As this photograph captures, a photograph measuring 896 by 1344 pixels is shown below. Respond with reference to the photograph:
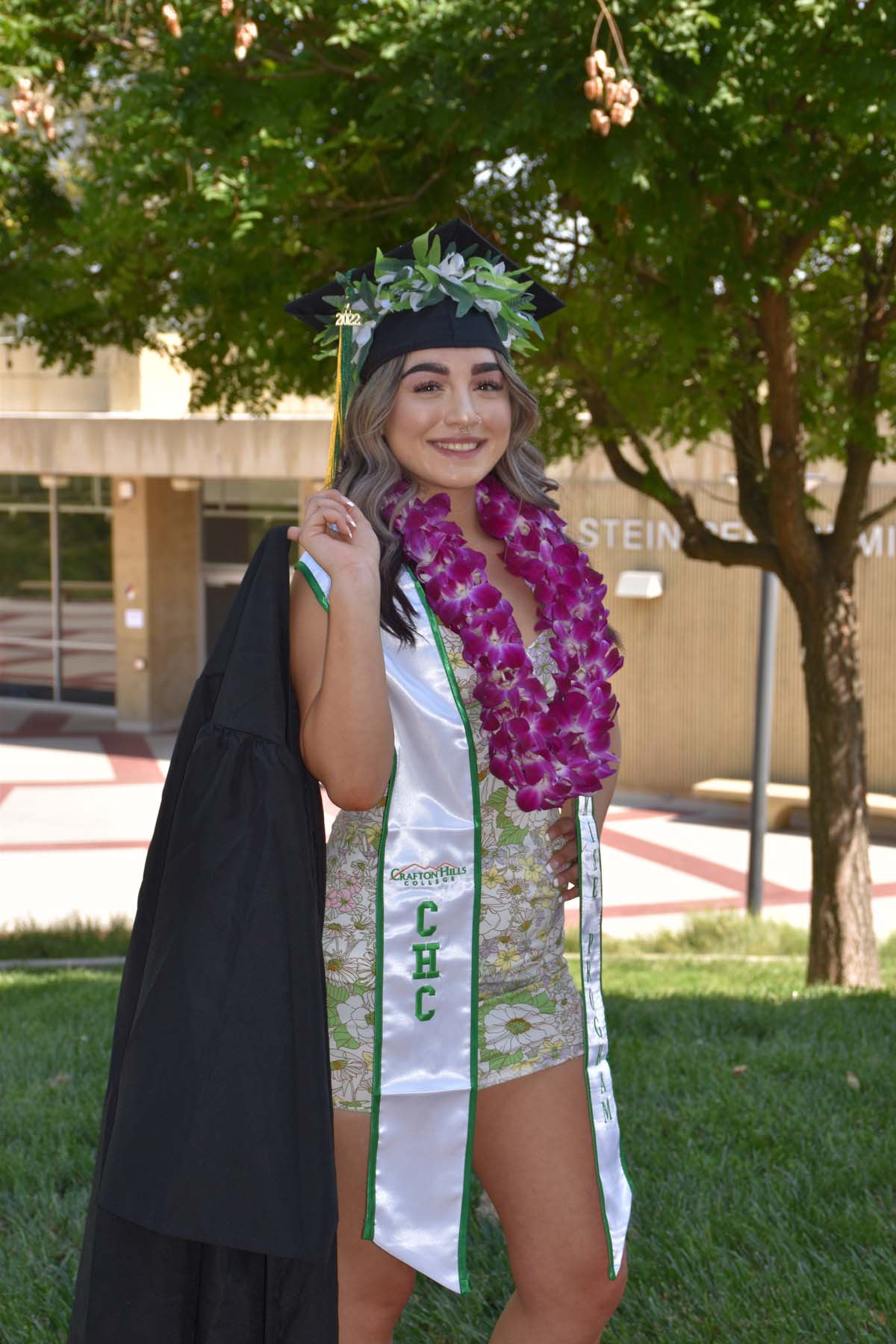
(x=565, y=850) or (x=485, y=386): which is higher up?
(x=485, y=386)

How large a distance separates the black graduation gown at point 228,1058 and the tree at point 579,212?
2803 millimetres

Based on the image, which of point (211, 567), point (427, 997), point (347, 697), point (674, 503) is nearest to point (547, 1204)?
point (427, 997)

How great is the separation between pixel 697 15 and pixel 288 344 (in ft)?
7.60

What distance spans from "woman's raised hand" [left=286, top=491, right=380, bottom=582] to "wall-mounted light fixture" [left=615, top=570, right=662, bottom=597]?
42.8 feet

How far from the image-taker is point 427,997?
7.09 ft

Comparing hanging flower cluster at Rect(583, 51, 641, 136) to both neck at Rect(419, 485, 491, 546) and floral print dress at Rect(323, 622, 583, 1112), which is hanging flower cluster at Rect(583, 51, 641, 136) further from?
floral print dress at Rect(323, 622, 583, 1112)

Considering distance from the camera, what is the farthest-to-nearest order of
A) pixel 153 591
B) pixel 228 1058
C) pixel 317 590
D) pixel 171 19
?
pixel 153 591 → pixel 171 19 → pixel 317 590 → pixel 228 1058

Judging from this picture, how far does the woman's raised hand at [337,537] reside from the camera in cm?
210

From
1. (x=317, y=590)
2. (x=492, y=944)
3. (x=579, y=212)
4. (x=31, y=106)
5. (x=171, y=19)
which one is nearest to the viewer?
(x=317, y=590)

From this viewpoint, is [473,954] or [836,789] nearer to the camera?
[473,954]

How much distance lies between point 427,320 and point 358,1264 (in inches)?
56.4

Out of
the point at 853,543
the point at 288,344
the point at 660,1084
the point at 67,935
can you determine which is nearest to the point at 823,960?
the point at 853,543

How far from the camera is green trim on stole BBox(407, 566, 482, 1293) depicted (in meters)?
2.16

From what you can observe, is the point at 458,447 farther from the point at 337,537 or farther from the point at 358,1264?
the point at 358,1264
